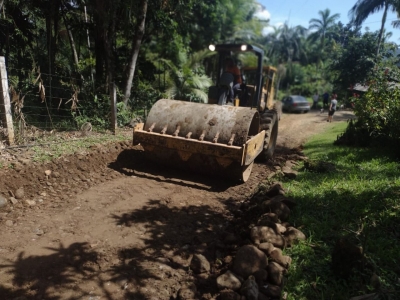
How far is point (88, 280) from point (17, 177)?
2.41 metres

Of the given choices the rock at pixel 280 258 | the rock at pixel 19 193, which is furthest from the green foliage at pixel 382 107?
the rock at pixel 19 193

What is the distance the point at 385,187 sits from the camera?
14.9ft

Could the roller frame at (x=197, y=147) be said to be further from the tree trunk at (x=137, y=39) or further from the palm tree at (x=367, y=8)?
the palm tree at (x=367, y=8)

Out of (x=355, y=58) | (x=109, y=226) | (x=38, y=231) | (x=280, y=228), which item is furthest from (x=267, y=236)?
(x=355, y=58)


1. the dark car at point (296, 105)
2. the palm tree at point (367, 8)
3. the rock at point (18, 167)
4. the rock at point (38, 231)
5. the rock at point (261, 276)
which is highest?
the palm tree at point (367, 8)

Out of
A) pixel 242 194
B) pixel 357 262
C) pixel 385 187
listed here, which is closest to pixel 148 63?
pixel 242 194

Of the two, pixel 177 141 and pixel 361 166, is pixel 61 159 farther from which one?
pixel 361 166

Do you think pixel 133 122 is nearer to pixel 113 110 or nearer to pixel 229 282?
pixel 113 110

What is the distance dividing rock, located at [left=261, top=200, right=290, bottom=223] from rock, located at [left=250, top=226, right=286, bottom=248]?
0.55 meters

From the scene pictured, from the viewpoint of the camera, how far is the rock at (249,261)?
2.88m

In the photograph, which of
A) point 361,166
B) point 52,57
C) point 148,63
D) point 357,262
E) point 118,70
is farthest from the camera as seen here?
point 148,63

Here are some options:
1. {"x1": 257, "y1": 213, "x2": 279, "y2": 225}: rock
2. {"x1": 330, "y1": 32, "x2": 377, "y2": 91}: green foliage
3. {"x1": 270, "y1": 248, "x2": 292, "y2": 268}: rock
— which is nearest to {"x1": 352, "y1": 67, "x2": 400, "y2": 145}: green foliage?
{"x1": 257, "y1": 213, "x2": 279, "y2": 225}: rock

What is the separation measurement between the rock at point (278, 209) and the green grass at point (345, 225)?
0.11 m

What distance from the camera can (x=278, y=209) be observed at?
156 inches
